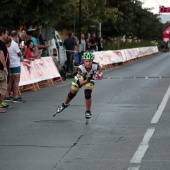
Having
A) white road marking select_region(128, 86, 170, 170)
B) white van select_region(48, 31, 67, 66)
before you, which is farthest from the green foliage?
white road marking select_region(128, 86, 170, 170)

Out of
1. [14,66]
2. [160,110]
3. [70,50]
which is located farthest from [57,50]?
[160,110]

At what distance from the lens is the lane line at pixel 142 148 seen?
7.64 m

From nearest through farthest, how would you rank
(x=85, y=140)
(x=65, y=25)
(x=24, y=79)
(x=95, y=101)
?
(x=85, y=140) < (x=95, y=101) < (x=24, y=79) < (x=65, y=25)

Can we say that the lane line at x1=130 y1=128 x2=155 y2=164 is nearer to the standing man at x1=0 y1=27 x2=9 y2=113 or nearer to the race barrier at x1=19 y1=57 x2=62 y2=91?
the standing man at x1=0 y1=27 x2=9 y2=113

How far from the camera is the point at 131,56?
44.4 metres

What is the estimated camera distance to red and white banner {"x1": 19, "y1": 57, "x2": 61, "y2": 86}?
18.2 meters

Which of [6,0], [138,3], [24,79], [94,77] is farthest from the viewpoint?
[138,3]

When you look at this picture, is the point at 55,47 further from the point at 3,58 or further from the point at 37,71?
the point at 3,58

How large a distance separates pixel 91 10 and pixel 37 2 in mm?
18279

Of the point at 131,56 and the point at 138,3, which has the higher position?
the point at 138,3

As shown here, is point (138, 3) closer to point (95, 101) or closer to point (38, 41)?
point (38, 41)

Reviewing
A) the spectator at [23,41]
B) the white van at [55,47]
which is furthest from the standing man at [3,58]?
the white van at [55,47]

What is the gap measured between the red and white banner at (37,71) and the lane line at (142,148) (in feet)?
27.6

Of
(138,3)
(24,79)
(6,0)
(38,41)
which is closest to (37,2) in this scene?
(6,0)
